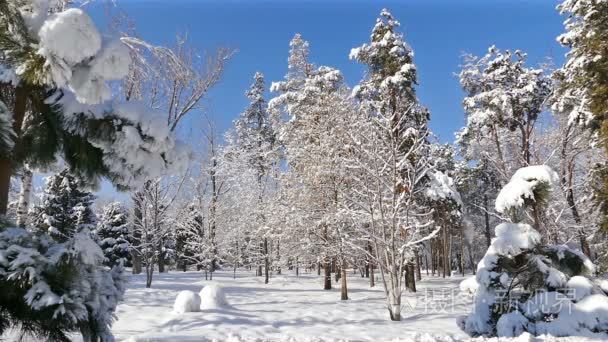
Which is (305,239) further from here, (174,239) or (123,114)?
(174,239)

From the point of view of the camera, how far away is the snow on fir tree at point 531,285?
7.93 m

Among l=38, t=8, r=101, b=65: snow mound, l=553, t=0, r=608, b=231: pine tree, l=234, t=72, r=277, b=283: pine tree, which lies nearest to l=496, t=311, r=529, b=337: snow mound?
l=553, t=0, r=608, b=231: pine tree

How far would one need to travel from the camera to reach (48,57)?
2068 mm

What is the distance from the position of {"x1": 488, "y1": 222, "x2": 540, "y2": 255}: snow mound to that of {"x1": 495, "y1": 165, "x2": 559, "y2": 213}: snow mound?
0.43 metres

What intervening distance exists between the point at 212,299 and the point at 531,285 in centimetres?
845

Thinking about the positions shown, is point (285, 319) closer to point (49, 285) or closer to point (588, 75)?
point (49, 285)

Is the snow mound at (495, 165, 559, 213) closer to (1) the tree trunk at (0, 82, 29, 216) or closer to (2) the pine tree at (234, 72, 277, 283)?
(1) the tree trunk at (0, 82, 29, 216)

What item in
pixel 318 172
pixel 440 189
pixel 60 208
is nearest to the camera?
pixel 318 172

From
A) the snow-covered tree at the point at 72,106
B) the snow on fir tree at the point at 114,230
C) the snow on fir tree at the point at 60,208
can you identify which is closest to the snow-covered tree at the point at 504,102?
the snow-covered tree at the point at 72,106

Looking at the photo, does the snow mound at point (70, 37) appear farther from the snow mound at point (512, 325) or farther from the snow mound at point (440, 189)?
the snow mound at point (440, 189)

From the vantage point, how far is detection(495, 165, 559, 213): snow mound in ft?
28.1

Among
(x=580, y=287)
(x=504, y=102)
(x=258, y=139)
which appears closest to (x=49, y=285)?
(x=580, y=287)

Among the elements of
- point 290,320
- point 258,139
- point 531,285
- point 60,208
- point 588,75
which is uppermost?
point 258,139

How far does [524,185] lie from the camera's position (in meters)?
8.71
